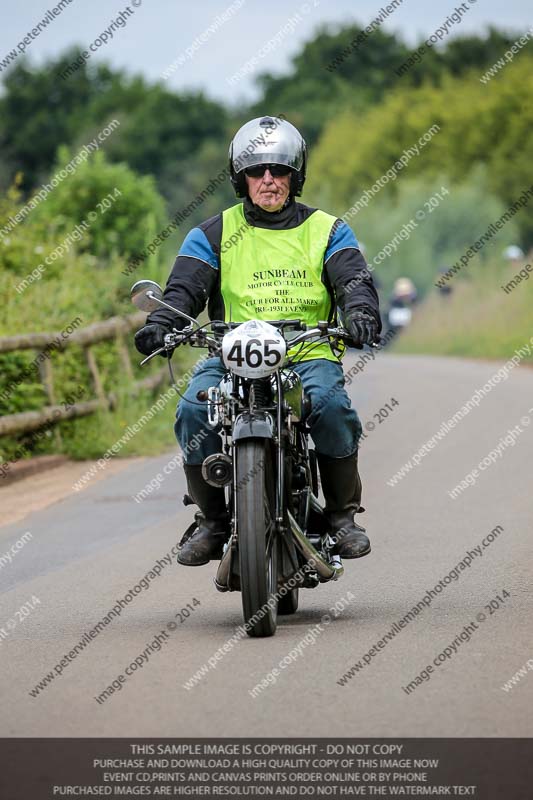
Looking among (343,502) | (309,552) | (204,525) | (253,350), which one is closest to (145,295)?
(253,350)

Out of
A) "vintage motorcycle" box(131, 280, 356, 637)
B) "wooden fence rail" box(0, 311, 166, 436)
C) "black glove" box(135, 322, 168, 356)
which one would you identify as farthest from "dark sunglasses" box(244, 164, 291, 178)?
"wooden fence rail" box(0, 311, 166, 436)

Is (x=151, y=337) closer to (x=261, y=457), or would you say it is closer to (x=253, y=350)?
(x=253, y=350)

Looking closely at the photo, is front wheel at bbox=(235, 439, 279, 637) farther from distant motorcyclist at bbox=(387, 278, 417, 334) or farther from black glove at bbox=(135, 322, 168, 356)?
distant motorcyclist at bbox=(387, 278, 417, 334)

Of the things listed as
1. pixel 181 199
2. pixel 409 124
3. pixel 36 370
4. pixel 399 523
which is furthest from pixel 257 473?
pixel 181 199

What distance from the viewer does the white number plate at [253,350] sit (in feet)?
21.3

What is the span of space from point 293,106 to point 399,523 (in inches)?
4002

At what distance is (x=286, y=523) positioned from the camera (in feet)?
22.5

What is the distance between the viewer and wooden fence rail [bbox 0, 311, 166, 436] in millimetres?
13961

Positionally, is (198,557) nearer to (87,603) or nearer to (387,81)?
(87,603)

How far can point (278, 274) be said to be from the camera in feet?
23.7

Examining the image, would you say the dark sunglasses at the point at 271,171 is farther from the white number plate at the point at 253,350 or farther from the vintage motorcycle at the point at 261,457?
the white number plate at the point at 253,350

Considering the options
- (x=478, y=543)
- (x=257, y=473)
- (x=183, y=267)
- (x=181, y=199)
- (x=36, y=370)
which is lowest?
(x=181, y=199)

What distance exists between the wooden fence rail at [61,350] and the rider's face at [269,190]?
6491 mm
